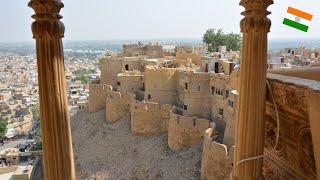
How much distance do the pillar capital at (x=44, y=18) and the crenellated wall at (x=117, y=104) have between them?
1608 cm

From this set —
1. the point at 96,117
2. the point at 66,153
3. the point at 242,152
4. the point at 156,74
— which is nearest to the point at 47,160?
the point at 66,153

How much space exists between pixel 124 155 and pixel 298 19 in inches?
524

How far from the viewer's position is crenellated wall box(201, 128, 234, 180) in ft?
37.0

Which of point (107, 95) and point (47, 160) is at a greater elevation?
point (47, 160)

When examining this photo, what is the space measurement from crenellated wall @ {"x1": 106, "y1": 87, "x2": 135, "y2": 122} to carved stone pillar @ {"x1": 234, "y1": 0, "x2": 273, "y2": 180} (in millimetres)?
15896

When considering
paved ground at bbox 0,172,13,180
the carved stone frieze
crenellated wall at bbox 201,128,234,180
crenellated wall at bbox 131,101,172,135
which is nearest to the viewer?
the carved stone frieze

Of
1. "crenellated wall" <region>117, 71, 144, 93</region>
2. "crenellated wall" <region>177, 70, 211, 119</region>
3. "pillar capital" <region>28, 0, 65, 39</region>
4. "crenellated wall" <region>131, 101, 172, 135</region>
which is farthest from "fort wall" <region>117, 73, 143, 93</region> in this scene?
"pillar capital" <region>28, 0, 65, 39</region>

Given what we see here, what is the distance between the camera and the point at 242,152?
3082 mm

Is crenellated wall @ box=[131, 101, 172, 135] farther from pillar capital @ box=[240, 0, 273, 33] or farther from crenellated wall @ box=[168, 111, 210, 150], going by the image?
pillar capital @ box=[240, 0, 273, 33]

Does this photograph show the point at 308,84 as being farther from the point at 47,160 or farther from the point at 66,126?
the point at 47,160

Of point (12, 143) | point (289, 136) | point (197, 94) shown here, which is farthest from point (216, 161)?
point (12, 143)

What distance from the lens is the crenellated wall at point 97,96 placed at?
2130 centimetres

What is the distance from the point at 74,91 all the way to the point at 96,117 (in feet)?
125

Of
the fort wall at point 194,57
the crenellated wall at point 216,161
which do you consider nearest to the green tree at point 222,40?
the fort wall at point 194,57
